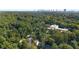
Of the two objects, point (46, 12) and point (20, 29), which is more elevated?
point (46, 12)

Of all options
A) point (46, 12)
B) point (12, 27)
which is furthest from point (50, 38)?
point (12, 27)
